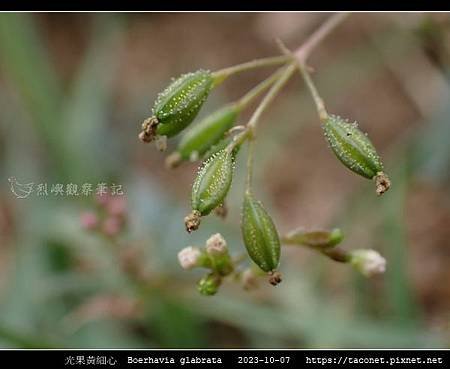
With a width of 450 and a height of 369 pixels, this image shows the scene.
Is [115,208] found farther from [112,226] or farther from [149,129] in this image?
[149,129]

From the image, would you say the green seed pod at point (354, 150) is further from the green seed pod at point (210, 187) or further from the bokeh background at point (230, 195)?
the bokeh background at point (230, 195)

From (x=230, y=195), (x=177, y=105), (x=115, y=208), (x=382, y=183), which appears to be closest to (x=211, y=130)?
(x=177, y=105)

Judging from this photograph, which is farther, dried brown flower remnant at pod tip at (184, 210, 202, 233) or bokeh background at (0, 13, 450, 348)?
bokeh background at (0, 13, 450, 348)

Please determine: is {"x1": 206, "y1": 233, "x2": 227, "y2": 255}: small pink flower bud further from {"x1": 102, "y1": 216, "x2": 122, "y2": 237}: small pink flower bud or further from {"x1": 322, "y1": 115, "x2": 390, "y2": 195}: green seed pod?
{"x1": 102, "y1": 216, "x2": 122, "y2": 237}: small pink flower bud

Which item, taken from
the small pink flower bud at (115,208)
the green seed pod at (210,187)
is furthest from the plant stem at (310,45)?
the small pink flower bud at (115,208)

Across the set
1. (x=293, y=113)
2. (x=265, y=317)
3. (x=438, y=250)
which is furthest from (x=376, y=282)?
(x=293, y=113)

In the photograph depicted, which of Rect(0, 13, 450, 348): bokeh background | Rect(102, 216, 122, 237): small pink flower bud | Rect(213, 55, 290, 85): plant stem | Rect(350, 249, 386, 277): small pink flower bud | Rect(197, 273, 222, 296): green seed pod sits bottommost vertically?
Rect(197, 273, 222, 296): green seed pod

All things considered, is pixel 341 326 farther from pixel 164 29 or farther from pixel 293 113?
pixel 164 29

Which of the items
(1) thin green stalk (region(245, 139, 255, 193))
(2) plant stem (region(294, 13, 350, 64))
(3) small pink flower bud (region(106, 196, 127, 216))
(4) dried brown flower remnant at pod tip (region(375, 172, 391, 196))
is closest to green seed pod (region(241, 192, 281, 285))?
(1) thin green stalk (region(245, 139, 255, 193))
